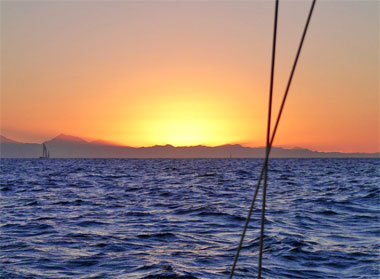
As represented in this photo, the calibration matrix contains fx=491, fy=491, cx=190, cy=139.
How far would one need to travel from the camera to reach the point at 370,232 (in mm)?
14828

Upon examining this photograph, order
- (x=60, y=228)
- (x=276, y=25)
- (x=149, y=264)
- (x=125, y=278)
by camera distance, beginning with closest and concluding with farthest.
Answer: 1. (x=276, y=25)
2. (x=125, y=278)
3. (x=149, y=264)
4. (x=60, y=228)

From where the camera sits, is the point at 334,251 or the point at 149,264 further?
the point at 334,251

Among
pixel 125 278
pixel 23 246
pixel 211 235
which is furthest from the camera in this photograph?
pixel 211 235

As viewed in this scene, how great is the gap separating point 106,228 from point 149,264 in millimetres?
5259

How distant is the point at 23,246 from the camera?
12516 millimetres

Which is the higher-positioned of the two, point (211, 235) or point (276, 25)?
point (276, 25)

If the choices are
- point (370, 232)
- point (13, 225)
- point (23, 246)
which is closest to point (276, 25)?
point (23, 246)

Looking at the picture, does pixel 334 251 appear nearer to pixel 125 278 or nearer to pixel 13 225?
pixel 125 278

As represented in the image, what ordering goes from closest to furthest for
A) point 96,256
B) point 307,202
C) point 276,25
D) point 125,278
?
point 276,25, point 125,278, point 96,256, point 307,202

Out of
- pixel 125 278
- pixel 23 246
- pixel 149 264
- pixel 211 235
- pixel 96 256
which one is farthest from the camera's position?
pixel 211 235

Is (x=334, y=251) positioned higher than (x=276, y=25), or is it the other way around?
(x=276, y=25)

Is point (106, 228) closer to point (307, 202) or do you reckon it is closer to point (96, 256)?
point (96, 256)

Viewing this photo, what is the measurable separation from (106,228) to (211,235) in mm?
3432

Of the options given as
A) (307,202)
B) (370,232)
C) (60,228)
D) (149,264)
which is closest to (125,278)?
(149,264)
